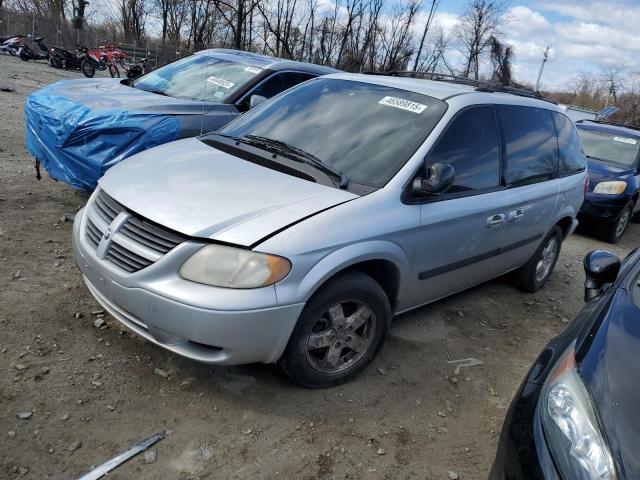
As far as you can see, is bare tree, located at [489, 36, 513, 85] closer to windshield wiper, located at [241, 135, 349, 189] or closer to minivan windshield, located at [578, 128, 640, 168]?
Answer: minivan windshield, located at [578, 128, 640, 168]

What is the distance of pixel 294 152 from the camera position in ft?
11.3

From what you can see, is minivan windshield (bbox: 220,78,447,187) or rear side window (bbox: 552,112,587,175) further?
rear side window (bbox: 552,112,587,175)

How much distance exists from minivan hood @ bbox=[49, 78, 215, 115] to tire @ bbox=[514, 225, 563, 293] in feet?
11.4

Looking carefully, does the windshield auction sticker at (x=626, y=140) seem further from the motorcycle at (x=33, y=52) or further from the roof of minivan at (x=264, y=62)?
the motorcycle at (x=33, y=52)

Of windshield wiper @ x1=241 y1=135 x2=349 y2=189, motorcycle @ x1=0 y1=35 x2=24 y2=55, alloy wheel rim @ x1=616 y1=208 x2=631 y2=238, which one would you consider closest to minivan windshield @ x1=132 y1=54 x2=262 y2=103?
windshield wiper @ x1=241 y1=135 x2=349 y2=189

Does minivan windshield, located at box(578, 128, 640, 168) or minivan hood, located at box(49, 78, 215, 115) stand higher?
minivan hood, located at box(49, 78, 215, 115)

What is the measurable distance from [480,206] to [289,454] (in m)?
2.09

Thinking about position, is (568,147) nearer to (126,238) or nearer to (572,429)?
(572,429)

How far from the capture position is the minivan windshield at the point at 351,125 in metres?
3.27

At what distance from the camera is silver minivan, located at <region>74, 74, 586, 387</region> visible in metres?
2.56

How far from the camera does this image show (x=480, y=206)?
366cm

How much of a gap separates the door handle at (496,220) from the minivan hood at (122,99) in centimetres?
303

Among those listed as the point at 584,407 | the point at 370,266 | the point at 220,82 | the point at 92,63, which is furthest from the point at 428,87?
the point at 92,63

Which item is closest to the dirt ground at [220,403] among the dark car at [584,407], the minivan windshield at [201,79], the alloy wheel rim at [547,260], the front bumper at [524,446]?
the front bumper at [524,446]
